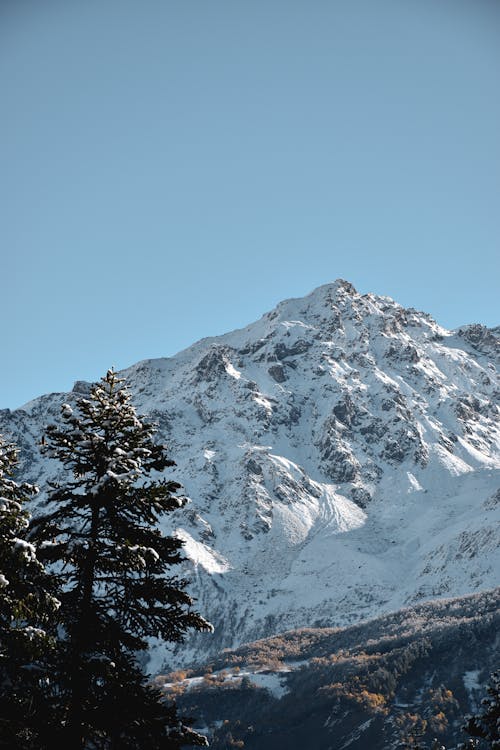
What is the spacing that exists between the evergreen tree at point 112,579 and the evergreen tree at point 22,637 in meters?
0.49

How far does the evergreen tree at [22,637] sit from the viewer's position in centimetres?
1675

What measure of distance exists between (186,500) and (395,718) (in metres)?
190

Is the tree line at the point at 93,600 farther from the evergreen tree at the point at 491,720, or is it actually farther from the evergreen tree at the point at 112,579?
the evergreen tree at the point at 491,720

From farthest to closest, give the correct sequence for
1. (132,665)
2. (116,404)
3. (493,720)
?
(493,720) < (116,404) < (132,665)

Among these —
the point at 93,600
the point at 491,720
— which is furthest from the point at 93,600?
the point at 491,720

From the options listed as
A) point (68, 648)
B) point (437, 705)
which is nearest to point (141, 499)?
point (68, 648)

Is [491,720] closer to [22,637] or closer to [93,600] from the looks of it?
[93,600]

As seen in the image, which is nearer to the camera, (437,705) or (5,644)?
(5,644)

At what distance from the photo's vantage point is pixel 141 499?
19.0 m

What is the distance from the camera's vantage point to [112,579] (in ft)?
60.9

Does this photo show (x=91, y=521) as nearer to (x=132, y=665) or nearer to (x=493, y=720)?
(x=132, y=665)

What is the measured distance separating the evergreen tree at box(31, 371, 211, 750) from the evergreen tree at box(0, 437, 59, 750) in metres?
0.49

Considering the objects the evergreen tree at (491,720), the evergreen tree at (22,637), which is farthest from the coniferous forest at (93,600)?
the evergreen tree at (491,720)

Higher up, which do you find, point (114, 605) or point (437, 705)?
point (114, 605)
